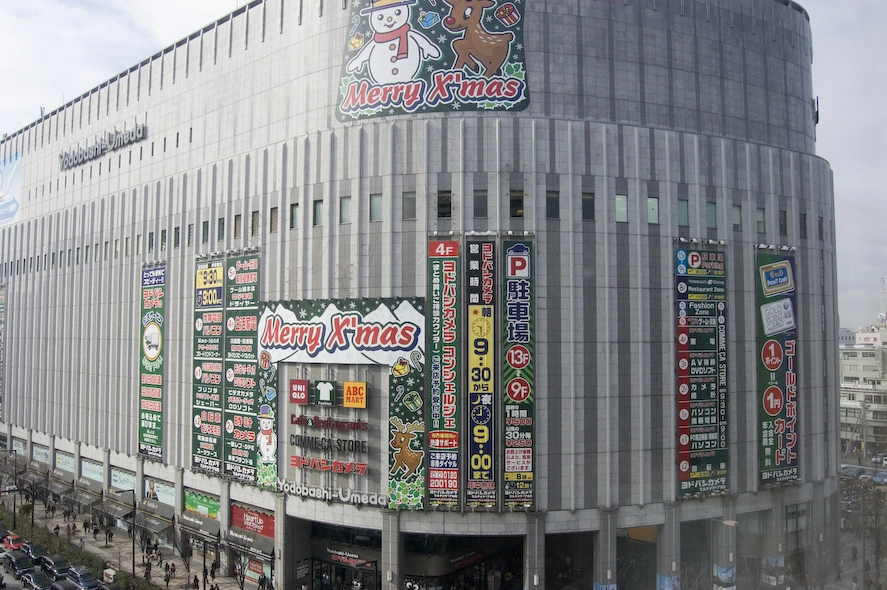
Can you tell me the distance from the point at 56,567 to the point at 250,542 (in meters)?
15.3

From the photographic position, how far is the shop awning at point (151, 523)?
55312 millimetres

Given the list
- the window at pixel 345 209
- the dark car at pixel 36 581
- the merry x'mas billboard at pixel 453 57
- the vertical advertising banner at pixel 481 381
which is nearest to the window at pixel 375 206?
the window at pixel 345 209

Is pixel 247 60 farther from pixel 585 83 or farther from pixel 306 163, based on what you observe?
pixel 585 83

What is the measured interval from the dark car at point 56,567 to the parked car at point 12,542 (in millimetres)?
5454

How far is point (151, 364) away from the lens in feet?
195

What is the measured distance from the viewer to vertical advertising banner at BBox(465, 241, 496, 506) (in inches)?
1615

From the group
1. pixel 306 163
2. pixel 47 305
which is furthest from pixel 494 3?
pixel 47 305

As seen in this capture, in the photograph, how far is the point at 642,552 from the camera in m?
43.9

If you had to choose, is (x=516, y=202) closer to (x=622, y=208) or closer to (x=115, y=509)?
(x=622, y=208)

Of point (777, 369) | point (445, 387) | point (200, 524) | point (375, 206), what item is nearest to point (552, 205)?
point (375, 206)

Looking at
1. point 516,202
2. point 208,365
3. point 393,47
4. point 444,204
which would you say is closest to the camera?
point 516,202

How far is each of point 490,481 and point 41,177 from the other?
2920 inches

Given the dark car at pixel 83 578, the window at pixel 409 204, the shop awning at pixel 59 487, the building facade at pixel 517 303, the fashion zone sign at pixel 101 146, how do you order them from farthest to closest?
the shop awning at pixel 59 487, the fashion zone sign at pixel 101 146, the dark car at pixel 83 578, the window at pixel 409 204, the building facade at pixel 517 303

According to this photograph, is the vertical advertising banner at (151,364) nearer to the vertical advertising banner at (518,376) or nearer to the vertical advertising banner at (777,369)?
the vertical advertising banner at (518,376)
